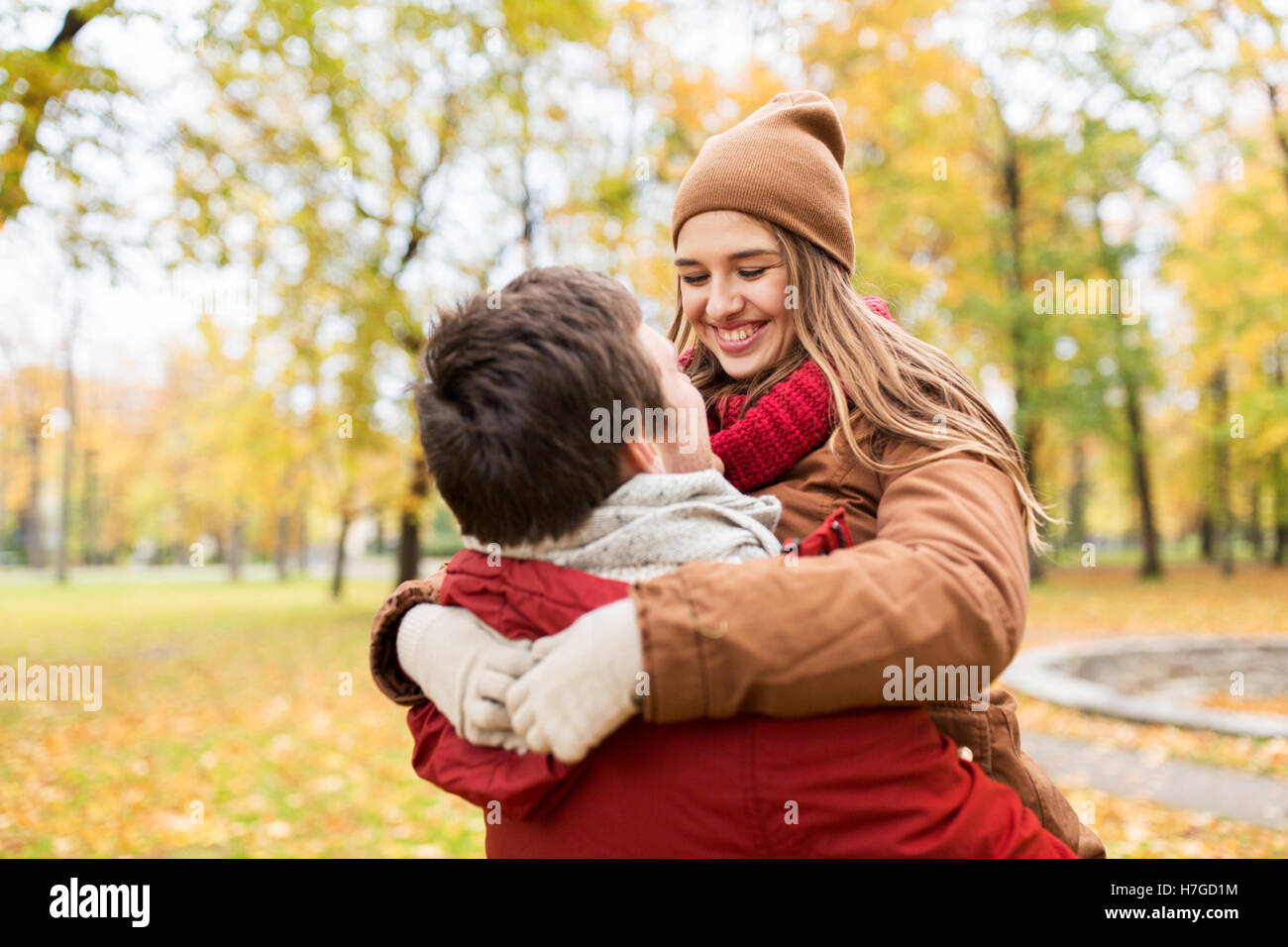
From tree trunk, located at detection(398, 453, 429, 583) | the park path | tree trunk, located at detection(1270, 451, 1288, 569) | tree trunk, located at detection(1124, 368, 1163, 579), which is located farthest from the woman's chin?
tree trunk, located at detection(1270, 451, 1288, 569)

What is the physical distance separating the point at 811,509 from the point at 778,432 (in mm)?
158

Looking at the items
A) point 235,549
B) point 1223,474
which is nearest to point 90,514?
point 235,549

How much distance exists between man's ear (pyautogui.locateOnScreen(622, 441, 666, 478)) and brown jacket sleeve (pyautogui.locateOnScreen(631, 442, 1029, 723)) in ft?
0.70

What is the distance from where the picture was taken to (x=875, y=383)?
68.4 inches

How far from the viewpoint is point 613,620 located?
131 centimetres

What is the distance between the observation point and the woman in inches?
50.9

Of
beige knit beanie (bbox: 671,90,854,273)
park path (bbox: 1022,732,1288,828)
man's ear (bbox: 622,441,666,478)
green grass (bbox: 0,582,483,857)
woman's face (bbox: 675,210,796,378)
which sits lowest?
green grass (bbox: 0,582,483,857)

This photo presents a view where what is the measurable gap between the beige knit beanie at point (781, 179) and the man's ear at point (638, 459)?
→ 0.68 m

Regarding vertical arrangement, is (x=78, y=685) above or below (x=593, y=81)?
below

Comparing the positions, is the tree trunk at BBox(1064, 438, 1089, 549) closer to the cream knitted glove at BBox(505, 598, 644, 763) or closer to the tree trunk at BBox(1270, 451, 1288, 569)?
the tree trunk at BBox(1270, 451, 1288, 569)
